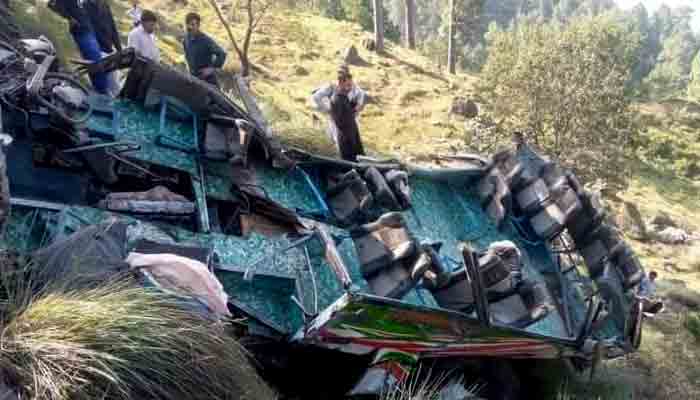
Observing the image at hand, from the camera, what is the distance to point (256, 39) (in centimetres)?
2083

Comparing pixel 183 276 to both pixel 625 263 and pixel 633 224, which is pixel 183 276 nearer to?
pixel 625 263

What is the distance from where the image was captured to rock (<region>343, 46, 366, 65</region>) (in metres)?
22.9

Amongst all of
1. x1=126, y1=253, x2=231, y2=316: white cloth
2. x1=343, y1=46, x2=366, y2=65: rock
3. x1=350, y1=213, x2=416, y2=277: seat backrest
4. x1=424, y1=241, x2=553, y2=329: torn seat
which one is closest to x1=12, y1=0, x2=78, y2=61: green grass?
x1=350, y1=213, x2=416, y2=277: seat backrest

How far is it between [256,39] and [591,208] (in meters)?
15.7

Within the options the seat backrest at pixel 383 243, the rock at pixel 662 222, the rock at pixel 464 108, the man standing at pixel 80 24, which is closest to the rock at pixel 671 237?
the rock at pixel 662 222

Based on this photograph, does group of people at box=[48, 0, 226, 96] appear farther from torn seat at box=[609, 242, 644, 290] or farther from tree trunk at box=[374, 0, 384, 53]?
tree trunk at box=[374, 0, 384, 53]

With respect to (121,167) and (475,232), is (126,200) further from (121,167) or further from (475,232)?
(475,232)

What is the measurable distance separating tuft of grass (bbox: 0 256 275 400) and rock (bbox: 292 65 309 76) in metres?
16.8

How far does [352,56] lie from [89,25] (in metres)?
16.5

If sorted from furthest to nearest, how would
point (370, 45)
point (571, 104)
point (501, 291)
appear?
point (370, 45) → point (571, 104) → point (501, 291)

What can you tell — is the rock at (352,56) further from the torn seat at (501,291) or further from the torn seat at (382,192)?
the torn seat at (501,291)

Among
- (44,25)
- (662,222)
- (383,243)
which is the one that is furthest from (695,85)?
(383,243)

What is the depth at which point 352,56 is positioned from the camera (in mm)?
23109

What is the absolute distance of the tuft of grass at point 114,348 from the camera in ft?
9.11
